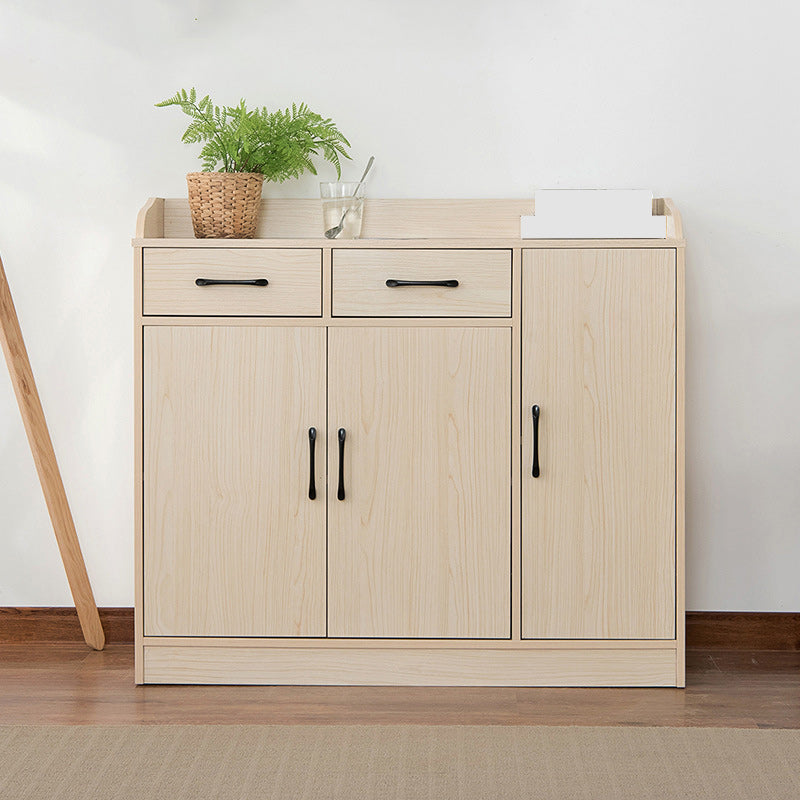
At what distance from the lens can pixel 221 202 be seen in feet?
7.93

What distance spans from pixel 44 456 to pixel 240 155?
988mm

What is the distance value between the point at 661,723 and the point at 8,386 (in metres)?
2.03

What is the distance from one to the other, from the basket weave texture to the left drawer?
153mm

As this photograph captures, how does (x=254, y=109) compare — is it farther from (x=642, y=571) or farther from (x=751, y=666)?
(x=751, y=666)

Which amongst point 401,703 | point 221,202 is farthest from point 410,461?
point 221,202

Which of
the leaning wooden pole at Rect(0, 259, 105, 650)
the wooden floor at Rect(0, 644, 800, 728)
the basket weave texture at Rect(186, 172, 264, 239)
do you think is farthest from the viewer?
the leaning wooden pole at Rect(0, 259, 105, 650)

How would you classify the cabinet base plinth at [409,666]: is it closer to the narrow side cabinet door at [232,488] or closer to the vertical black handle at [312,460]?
the narrow side cabinet door at [232,488]

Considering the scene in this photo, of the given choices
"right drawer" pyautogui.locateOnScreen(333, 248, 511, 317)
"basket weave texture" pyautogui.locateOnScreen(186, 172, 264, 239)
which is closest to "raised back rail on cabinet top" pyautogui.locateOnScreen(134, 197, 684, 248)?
"basket weave texture" pyautogui.locateOnScreen(186, 172, 264, 239)

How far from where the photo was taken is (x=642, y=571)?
2320 millimetres

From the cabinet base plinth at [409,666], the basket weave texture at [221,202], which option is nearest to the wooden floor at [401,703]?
the cabinet base plinth at [409,666]

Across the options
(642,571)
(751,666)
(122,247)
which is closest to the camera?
(642,571)

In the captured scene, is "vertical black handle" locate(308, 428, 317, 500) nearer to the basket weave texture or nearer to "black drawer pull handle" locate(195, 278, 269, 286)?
"black drawer pull handle" locate(195, 278, 269, 286)

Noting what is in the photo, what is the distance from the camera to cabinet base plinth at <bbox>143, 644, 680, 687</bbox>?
92.1 inches

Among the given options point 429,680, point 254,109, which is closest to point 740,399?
point 429,680
